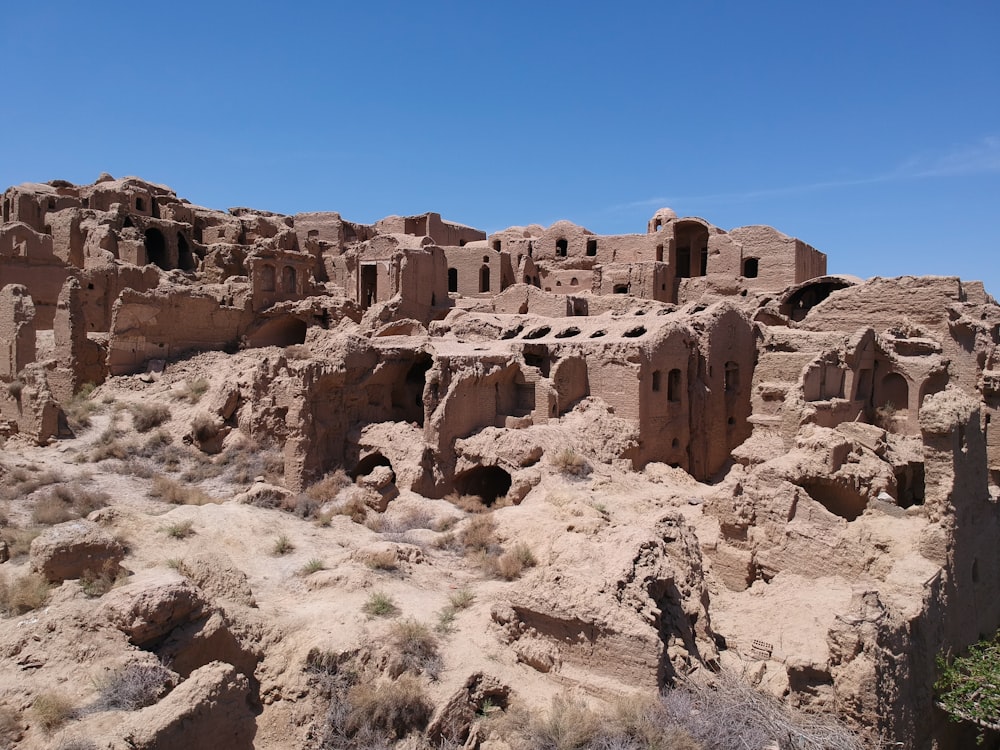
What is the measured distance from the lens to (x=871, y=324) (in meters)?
20.4

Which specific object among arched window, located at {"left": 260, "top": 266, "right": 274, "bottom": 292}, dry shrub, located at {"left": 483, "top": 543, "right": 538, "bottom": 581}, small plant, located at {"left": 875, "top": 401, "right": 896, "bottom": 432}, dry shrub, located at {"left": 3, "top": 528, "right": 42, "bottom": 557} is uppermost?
arched window, located at {"left": 260, "top": 266, "right": 274, "bottom": 292}

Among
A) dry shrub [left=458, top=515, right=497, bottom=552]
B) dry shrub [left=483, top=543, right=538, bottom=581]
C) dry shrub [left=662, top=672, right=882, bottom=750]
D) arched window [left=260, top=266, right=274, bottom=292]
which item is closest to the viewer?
dry shrub [left=662, top=672, right=882, bottom=750]

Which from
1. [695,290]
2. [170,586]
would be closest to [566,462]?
[170,586]

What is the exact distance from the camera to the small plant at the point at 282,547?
10555 mm

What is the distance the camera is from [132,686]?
19.5 feet

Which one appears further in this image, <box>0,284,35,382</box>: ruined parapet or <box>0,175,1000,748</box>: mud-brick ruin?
<box>0,284,35,382</box>: ruined parapet

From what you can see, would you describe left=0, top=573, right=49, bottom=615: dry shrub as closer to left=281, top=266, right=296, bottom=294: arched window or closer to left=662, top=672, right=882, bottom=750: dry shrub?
left=662, top=672, right=882, bottom=750: dry shrub

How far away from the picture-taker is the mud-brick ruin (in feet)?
28.6

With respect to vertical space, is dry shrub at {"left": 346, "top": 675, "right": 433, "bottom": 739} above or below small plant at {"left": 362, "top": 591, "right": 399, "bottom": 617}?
below

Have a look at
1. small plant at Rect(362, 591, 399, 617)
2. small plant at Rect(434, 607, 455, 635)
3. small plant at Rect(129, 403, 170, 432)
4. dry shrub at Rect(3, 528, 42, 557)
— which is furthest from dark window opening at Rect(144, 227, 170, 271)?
small plant at Rect(434, 607, 455, 635)

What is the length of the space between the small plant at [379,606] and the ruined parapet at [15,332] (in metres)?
14.3

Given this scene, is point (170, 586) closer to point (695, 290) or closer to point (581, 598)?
point (581, 598)

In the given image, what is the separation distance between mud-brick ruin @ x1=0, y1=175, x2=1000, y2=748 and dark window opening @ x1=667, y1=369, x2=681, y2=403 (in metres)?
0.07

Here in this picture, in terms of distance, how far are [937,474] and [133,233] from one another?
2619cm
